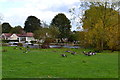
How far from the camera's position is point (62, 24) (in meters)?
66.7

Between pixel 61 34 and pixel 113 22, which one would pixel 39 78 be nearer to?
pixel 113 22

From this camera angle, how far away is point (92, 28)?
3098 centimetres

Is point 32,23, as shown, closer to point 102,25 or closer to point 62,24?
point 62,24

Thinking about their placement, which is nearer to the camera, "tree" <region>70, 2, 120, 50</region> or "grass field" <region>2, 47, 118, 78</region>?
"grass field" <region>2, 47, 118, 78</region>

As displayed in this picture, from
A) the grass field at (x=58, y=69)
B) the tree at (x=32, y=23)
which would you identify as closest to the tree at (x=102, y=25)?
the grass field at (x=58, y=69)

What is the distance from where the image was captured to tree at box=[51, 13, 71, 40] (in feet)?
203

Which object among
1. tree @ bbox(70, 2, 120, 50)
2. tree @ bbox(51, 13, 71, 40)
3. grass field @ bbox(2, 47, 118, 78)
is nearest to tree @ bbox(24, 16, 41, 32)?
tree @ bbox(51, 13, 71, 40)

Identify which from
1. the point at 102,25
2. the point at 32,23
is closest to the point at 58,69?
the point at 102,25

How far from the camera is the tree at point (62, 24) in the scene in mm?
62013

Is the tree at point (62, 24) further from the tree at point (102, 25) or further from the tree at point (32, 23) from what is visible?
the tree at point (102, 25)

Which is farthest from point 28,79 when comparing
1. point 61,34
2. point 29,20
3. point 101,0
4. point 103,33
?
point 29,20

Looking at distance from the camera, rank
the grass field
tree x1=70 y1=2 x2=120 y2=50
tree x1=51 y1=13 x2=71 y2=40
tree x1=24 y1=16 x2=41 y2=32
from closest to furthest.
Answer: the grass field → tree x1=70 y1=2 x2=120 y2=50 → tree x1=51 y1=13 x2=71 y2=40 → tree x1=24 y1=16 x2=41 y2=32

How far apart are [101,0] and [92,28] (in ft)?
13.4

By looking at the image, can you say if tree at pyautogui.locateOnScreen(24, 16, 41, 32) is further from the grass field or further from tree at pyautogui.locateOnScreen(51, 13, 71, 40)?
the grass field
